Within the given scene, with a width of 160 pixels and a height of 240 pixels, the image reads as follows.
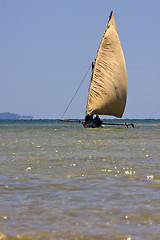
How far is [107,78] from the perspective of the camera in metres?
59.3

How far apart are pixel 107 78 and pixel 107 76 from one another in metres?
0.31

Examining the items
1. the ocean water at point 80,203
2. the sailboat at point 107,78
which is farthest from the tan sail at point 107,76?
the ocean water at point 80,203

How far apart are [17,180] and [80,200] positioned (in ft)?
11.0

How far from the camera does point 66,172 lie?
14281 millimetres

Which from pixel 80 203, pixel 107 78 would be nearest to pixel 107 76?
pixel 107 78

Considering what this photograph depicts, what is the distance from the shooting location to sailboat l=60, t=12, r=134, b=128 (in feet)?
195

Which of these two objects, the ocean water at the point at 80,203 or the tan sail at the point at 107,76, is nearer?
the ocean water at the point at 80,203

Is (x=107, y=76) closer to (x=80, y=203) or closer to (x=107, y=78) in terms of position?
(x=107, y=78)

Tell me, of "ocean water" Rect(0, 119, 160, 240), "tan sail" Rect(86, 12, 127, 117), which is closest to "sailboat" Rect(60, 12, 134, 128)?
"tan sail" Rect(86, 12, 127, 117)

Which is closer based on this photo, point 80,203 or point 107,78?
point 80,203

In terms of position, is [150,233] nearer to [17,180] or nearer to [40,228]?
[40,228]

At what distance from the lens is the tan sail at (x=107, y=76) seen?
195 feet

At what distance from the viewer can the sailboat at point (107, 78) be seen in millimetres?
59406

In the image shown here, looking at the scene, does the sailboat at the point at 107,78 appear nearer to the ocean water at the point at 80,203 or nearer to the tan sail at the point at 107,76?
the tan sail at the point at 107,76
